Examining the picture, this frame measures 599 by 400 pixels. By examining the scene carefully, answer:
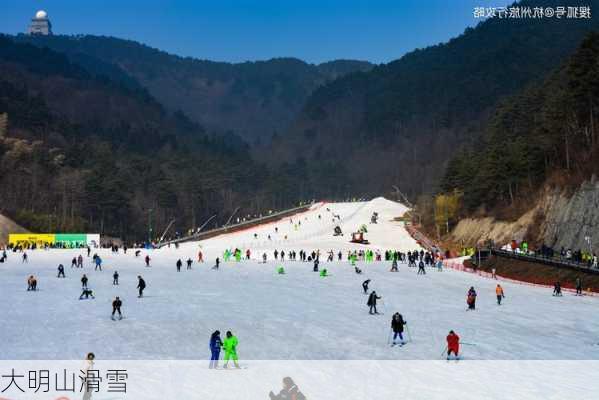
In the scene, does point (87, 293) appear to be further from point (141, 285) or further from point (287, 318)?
point (287, 318)

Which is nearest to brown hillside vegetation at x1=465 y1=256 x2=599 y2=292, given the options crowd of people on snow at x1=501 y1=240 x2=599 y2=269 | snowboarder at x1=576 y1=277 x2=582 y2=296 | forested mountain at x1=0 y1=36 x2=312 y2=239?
crowd of people on snow at x1=501 y1=240 x2=599 y2=269

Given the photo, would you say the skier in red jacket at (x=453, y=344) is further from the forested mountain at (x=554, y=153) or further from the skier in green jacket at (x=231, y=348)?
the forested mountain at (x=554, y=153)

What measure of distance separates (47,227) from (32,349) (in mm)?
80642

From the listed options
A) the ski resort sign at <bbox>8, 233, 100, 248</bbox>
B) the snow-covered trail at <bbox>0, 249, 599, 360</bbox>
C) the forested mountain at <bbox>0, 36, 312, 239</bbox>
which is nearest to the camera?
the snow-covered trail at <bbox>0, 249, 599, 360</bbox>

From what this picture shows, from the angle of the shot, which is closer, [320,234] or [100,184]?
[320,234]

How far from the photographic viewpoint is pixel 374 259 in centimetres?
6869

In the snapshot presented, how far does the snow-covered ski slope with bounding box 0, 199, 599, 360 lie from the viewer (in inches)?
918

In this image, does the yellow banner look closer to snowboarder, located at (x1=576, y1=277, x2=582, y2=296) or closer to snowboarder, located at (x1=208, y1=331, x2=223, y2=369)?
snowboarder, located at (x1=576, y1=277, x2=582, y2=296)

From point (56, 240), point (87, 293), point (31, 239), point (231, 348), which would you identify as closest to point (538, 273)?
point (87, 293)

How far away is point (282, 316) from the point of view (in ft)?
102
